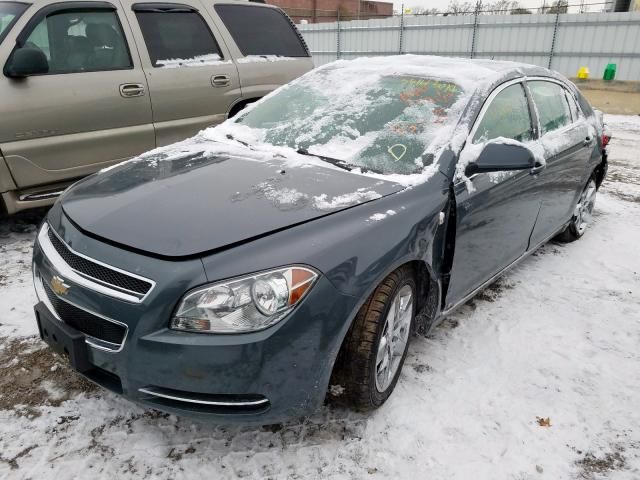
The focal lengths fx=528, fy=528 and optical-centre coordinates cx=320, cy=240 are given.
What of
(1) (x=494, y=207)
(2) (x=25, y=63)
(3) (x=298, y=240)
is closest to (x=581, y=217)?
(1) (x=494, y=207)

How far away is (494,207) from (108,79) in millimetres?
3291

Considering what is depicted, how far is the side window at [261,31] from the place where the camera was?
5.46 meters

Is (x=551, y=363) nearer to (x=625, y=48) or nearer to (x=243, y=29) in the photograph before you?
(x=243, y=29)

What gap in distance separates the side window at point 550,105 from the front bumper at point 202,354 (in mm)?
2356

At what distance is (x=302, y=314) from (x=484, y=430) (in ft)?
3.73

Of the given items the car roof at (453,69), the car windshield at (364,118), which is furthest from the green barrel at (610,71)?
the car windshield at (364,118)

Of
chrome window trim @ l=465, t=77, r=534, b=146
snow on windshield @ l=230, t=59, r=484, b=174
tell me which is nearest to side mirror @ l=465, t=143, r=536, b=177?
chrome window trim @ l=465, t=77, r=534, b=146

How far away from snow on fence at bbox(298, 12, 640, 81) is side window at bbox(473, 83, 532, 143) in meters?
16.6

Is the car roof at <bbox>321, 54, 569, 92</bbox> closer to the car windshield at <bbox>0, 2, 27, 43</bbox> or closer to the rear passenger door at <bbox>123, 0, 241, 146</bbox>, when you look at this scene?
the rear passenger door at <bbox>123, 0, 241, 146</bbox>

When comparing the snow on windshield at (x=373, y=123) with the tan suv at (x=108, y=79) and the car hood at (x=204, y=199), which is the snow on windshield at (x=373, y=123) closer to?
the car hood at (x=204, y=199)

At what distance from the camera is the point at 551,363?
9.80 ft

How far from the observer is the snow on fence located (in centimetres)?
1716

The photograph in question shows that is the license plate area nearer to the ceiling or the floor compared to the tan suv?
nearer to the floor

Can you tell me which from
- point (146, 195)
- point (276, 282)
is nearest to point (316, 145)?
point (146, 195)
